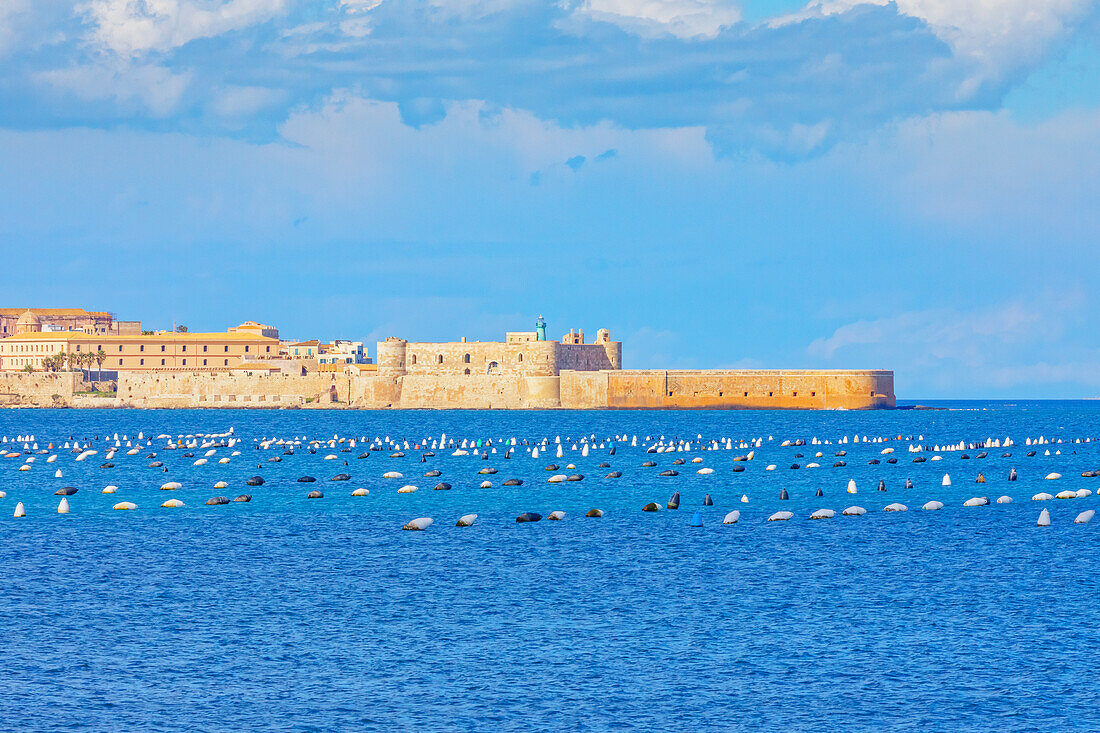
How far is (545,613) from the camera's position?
25.7m

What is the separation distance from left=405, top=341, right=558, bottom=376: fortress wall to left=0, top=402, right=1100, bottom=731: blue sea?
8370cm

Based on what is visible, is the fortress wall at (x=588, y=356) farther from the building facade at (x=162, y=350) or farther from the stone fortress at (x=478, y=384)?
the building facade at (x=162, y=350)

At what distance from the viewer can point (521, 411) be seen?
150m

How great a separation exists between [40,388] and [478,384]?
50809 mm

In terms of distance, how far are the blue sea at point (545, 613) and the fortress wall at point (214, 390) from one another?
96.4m

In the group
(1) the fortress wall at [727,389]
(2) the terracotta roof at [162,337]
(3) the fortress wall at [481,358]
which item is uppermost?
(2) the terracotta roof at [162,337]

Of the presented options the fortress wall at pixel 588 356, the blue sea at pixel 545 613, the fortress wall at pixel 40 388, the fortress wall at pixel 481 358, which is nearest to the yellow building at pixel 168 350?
the fortress wall at pixel 40 388

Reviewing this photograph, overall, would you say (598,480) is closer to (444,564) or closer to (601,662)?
(444,564)

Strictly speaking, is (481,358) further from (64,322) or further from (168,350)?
(64,322)

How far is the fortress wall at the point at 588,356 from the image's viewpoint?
137 meters

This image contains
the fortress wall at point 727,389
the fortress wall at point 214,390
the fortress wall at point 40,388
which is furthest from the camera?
the fortress wall at point 40,388

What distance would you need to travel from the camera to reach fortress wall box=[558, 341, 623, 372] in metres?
137

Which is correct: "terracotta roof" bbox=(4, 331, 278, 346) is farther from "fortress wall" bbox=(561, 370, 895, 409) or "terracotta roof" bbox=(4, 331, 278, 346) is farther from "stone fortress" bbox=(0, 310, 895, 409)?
"fortress wall" bbox=(561, 370, 895, 409)

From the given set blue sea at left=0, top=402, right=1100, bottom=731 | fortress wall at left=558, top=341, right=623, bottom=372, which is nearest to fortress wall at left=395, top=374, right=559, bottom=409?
fortress wall at left=558, top=341, right=623, bottom=372
